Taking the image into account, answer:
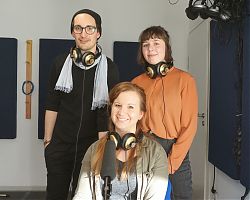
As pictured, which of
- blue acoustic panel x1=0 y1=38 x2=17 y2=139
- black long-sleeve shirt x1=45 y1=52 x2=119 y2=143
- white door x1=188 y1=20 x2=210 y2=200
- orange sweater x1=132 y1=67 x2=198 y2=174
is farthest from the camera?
blue acoustic panel x1=0 y1=38 x2=17 y2=139

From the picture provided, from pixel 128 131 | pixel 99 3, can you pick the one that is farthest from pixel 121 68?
pixel 128 131

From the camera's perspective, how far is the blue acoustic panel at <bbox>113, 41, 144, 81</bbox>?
13.5 feet

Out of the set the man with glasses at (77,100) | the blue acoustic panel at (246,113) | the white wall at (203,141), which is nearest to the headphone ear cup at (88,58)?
the man with glasses at (77,100)

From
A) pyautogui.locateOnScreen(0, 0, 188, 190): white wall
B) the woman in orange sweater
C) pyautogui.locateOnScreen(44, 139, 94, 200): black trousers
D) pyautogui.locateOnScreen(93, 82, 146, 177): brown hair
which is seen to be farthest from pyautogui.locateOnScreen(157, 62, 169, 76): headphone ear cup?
pyautogui.locateOnScreen(0, 0, 188, 190): white wall

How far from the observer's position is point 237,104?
246 centimetres

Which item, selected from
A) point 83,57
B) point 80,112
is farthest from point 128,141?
point 83,57

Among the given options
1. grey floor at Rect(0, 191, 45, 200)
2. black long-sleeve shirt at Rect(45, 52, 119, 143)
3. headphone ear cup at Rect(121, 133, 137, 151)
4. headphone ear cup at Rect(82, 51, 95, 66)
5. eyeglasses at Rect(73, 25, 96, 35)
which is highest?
eyeglasses at Rect(73, 25, 96, 35)

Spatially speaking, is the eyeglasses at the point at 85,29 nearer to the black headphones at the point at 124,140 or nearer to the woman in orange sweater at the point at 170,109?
the woman in orange sweater at the point at 170,109

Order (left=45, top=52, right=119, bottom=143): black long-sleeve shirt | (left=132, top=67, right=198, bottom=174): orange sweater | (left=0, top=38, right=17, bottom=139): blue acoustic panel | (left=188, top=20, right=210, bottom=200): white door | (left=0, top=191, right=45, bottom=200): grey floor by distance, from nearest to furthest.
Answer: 1. (left=132, top=67, right=198, bottom=174): orange sweater
2. (left=45, top=52, right=119, bottom=143): black long-sleeve shirt
3. (left=188, top=20, right=210, bottom=200): white door
4. (left=0, top=191, right=45, bottom=200): grey floor
5. (left=0, top=38, right=17, bottom=139): blue acoustic panel

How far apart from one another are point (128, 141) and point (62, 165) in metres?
0.67

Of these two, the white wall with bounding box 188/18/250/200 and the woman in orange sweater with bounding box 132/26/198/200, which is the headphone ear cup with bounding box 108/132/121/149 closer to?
the woman in orange sweater with bounding box 132/26/198/200

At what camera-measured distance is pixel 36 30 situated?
162 inches

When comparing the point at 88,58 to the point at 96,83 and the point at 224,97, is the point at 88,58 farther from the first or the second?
the point at 224,97

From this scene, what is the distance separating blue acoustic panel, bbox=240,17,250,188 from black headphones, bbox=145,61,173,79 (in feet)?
2.34
